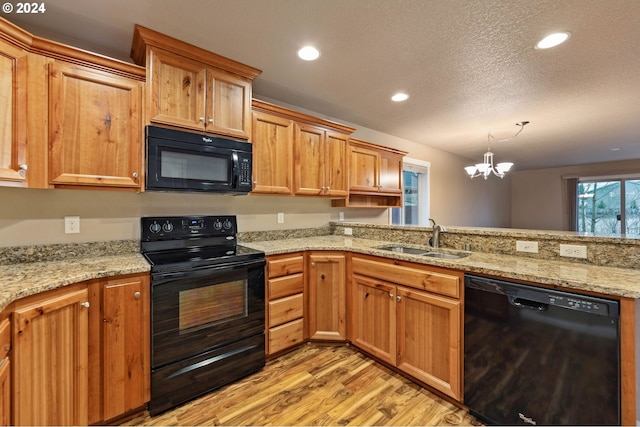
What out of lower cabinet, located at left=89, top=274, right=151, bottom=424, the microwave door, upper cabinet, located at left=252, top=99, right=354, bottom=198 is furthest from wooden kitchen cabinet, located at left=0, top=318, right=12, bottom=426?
upper cabinet, located at left=252, top=99, right=354, bottom=198

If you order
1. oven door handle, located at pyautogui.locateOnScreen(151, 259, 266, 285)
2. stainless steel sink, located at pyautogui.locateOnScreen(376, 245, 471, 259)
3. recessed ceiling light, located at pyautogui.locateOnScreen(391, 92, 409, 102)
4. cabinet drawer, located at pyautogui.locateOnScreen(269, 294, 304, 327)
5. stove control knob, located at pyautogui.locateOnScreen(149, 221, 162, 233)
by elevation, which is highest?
recessed ceiling light, located at pyautogui.locateOnScreen(391, 92, 409, 102)

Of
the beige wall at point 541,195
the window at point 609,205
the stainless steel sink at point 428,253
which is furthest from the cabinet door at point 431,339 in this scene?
the beige wall at point 541,195

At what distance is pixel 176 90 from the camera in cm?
196

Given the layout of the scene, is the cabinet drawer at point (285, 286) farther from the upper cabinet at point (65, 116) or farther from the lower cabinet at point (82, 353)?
the upper cabinet at point (65, 116)

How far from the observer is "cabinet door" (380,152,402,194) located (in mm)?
3652

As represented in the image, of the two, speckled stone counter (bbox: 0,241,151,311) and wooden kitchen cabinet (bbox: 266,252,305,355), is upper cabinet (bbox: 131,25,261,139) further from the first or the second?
wooden kitchen cabinet (bbox: 266,252,305,355)

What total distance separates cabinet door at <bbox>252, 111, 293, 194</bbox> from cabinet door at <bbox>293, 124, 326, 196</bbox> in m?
0.07

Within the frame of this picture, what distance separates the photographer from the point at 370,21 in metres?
1.71

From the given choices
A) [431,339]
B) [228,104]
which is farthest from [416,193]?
[228,104]

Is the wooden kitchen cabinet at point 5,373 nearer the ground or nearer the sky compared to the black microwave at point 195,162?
nearer the ground

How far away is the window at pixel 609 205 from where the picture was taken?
247 inches

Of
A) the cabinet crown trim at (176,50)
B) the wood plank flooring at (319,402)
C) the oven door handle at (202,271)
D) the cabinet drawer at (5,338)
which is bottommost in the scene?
the wood plank flooring at (319,402)

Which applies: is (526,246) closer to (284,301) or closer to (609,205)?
(284,301)

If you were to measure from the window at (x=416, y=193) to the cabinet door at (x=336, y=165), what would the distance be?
1901 millimetres
